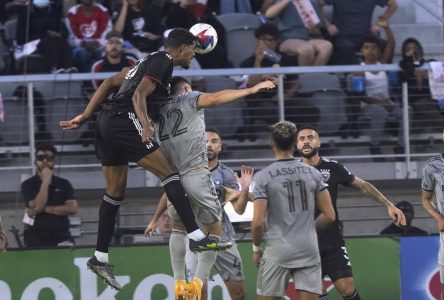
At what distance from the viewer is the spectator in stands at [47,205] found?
16.5 m

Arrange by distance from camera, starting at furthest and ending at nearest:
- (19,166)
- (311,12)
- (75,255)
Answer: (311,12)
(19,166)
(75,255)

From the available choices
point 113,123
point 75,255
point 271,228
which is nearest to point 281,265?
point 271,228

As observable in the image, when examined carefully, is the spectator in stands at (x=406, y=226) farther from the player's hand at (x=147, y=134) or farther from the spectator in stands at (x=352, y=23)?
the player's hand at (x=147, y=134)

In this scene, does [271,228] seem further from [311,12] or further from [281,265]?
[311,12]

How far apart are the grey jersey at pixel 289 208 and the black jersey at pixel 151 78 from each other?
1.12 metres

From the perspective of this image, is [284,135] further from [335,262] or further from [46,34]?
[46,34]

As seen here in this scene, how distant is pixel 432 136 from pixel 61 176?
4.63 metres

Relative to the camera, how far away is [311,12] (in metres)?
18.6

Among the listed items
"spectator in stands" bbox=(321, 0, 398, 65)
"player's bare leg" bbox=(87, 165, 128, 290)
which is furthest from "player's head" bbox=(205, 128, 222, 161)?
"spectator in stands" bbox=(321, 0, 398, 65)

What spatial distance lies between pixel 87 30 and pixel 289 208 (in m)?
6.50

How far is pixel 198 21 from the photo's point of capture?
60.2 feet

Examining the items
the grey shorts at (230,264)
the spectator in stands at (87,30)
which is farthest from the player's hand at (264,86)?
the spectator in stands at (87,30)

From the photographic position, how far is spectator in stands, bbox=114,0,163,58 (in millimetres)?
18266

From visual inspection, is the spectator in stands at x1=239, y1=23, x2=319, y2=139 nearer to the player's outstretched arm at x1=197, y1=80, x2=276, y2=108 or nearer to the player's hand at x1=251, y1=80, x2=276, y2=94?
the player's outstretched arm at x1=197, y1=80, x2=276, y2=108
